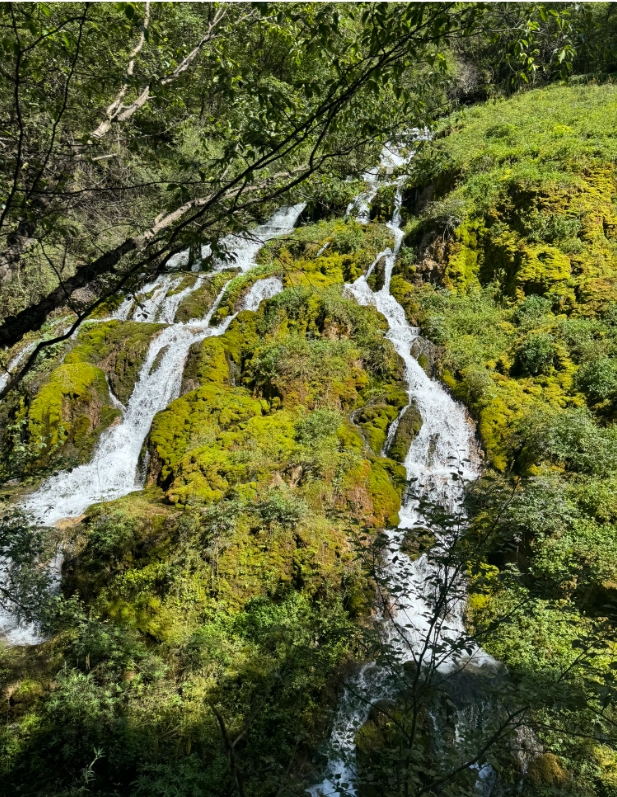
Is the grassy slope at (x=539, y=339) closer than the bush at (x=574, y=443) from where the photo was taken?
Yes

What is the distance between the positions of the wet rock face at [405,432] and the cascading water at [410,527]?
6.0 inches

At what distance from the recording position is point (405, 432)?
363 inches

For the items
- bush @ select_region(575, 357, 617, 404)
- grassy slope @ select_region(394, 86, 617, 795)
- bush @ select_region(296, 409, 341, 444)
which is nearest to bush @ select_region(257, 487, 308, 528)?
bush @ select_region(296, 409, 341, 444)

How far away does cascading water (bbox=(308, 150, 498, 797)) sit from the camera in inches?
170

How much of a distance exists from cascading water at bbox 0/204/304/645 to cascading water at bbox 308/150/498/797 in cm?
411

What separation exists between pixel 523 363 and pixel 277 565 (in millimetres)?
7319

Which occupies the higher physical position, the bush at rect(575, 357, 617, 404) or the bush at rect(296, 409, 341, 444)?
the bush at rect(575, 357, 617, 404)

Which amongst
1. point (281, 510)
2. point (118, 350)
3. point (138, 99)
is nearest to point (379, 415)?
point (281, 510)

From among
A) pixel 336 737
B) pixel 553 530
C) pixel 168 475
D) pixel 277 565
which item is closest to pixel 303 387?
pixel 168 475

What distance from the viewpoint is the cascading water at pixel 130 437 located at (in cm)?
809

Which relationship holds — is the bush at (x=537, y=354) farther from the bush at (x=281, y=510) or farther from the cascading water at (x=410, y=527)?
the bush at (x=281, y=510)

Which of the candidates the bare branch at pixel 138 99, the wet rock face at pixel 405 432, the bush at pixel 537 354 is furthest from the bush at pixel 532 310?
the bare branch at pixel 138 99

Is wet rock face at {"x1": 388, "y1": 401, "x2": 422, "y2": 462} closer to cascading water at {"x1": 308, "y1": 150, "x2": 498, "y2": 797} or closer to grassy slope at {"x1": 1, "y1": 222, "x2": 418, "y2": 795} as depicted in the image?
cascading water at {"x1": 308, "y1": 150, "x2": 498, "y2": 797}

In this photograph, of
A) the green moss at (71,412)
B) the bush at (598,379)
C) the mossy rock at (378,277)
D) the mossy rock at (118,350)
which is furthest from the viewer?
the mossy rock at (378,277)
